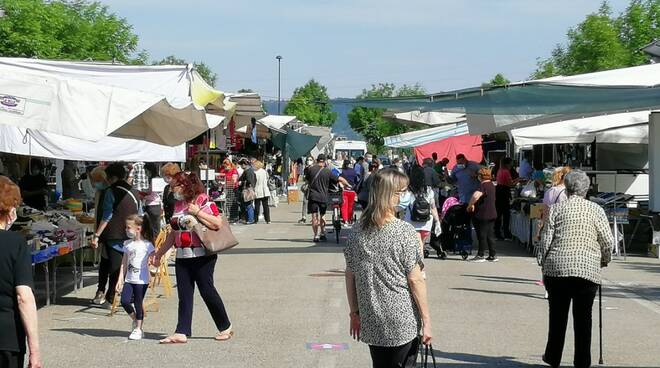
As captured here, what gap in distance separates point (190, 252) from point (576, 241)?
11.8 ft

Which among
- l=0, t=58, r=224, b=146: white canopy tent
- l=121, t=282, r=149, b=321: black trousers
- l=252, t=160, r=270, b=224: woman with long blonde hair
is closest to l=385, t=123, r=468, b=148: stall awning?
l=252, t=160, r=270, b=224: woman with long blonde hair

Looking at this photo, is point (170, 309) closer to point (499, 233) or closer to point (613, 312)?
point (613, 312)

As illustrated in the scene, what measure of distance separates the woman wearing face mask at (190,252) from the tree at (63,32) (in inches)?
1452

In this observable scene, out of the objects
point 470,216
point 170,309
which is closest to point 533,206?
point 470,216

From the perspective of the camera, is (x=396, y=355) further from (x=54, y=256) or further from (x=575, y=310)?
(x=54, y=256)

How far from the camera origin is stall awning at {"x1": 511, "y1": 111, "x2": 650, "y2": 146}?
2253cm

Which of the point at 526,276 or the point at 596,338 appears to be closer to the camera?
the point at 596,338

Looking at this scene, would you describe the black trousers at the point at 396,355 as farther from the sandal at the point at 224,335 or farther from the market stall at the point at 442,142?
the market stall at the point at 442,142

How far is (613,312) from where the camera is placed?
41.0 ft

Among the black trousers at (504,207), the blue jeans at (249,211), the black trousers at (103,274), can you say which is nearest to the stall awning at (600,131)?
the black trousers at (504,207)

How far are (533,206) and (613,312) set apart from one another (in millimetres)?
7017

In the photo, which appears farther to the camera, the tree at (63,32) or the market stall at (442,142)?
the tree at (63,32)

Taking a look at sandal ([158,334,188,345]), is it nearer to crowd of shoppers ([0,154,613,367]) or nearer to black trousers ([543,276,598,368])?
crowd of shoppers ([0,154,613,367])

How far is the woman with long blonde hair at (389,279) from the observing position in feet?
20.4
